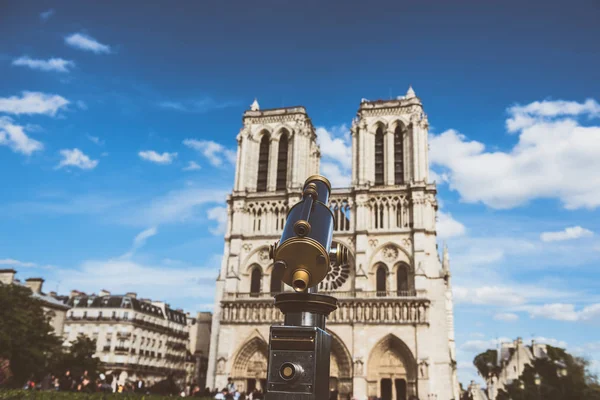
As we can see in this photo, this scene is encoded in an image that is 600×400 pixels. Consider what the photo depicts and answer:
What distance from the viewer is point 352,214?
41125 millimetres

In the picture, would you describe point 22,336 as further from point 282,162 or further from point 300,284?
point 300,284

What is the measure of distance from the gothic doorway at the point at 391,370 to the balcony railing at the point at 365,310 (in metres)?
1.60

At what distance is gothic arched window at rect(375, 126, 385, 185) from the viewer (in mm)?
42750

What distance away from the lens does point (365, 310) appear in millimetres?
37531

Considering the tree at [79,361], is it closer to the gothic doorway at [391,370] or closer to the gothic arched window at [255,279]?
the gothic arched window at [255,279]

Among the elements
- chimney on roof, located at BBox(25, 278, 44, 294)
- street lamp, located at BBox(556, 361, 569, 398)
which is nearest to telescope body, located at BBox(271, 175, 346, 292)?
street lamp, located at BBox(556, 361, 569, 398)

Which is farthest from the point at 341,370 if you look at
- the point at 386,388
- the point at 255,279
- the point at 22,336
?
the point at 22,336

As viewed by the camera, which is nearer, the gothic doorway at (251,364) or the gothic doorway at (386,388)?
the gothic doorway at (386,388)

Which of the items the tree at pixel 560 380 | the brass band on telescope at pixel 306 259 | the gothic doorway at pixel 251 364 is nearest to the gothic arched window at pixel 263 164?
the gothic doorway at pixel 251 364

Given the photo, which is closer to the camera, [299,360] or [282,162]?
[299,360]

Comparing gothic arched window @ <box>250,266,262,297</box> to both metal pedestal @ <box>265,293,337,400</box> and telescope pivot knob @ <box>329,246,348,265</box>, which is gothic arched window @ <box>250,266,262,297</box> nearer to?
telescope pivot knob @ <box>329,246,348,265</box>

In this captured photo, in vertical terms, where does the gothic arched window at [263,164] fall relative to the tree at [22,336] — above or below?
above

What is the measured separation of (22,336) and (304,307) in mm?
27737

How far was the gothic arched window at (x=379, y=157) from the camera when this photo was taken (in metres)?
42.8
